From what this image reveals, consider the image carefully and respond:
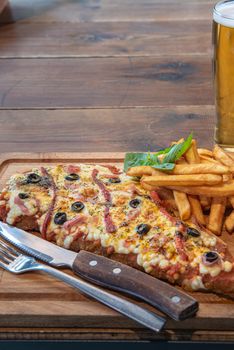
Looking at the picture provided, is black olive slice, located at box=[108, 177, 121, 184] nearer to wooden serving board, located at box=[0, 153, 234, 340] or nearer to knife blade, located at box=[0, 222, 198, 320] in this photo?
Result: knife blade, located at box=[0, 222, 198, 320]

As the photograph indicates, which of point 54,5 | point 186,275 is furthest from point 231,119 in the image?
point 54,5

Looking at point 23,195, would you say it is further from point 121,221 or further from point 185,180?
point 185,180

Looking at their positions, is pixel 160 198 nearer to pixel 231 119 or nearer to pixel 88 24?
pixel 231 119

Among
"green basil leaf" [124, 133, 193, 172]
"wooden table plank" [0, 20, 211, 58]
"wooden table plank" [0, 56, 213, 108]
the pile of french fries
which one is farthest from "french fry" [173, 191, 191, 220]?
"wooden table plank" [0, 20, 211, 58]

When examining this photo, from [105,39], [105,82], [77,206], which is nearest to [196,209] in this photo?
[77,206]

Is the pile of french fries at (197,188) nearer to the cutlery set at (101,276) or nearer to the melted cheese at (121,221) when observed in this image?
the melted cheese at (121,221)

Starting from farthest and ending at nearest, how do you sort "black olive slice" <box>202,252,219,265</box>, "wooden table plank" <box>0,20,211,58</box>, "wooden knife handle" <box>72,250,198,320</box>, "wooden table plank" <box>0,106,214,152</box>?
"wooden table plank" <box>0,20,211,58</box>
"wooden table plank" <box>0,106,214,152</box>
"black olive slice" <box>202,252,219,265</box>
"wooden knife handle" <box>72,250,198,320</box>

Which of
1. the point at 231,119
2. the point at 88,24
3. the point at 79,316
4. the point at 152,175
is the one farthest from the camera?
the point at 88,24

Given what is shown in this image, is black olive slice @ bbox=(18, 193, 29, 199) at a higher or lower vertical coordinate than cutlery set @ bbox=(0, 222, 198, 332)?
higher

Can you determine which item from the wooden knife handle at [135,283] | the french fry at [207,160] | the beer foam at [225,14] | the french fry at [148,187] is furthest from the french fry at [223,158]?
the wooden knife handle at [135,283]
